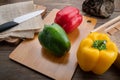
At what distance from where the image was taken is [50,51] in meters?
0.74

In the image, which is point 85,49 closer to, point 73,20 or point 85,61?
point 85,61

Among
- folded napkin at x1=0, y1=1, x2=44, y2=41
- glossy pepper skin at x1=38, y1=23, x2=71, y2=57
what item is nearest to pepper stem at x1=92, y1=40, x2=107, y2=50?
glossy pepper skin at x1=38, y1=23, x2=71, y2=57

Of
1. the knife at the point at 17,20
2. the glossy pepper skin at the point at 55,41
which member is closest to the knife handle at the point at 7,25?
the knife at the point at 17,20

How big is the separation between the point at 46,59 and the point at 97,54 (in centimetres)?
20

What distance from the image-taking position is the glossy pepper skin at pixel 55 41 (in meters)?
0.71

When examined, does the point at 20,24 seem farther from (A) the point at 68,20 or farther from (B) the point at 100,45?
(B) the point at 100,45

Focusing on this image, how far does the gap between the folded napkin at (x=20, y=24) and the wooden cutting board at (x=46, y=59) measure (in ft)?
0.11

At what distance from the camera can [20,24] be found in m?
0.83

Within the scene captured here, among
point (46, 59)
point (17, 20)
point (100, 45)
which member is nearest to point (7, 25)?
point (17, 20)

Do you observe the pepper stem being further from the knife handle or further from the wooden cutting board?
the knife handle

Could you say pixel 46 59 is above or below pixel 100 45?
below

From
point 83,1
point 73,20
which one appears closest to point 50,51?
point 73,20

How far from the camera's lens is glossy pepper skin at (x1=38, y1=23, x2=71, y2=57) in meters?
0.71

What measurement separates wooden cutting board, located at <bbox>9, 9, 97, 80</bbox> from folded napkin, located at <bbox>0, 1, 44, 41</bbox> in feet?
0.11
